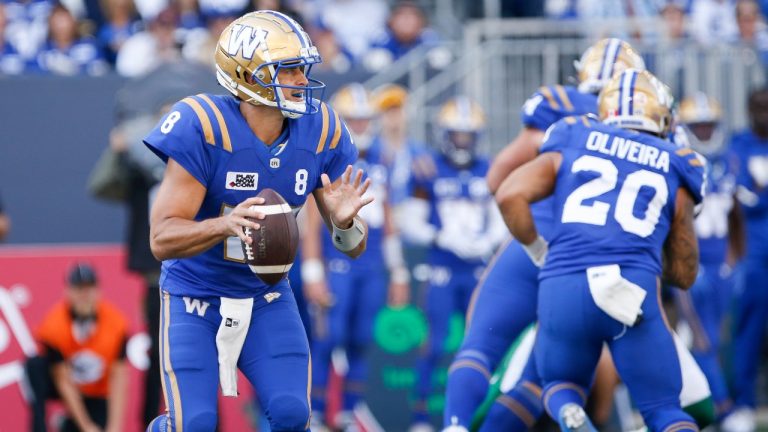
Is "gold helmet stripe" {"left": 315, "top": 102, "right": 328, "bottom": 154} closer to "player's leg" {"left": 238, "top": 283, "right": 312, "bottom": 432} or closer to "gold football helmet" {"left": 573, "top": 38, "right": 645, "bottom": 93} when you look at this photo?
"player's leg" {"left": 238, "top": 283, "right": 312, "bottom": 432}

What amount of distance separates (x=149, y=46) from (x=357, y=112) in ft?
7.58

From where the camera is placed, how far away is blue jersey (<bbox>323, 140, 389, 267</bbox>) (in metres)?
9.78

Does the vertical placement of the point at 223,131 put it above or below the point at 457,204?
above

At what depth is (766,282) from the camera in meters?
10.4

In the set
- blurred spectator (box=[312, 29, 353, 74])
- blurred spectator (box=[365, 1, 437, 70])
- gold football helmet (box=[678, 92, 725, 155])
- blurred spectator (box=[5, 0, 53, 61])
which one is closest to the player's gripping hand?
gold football helmet (box=[678, 92, 725, 155])

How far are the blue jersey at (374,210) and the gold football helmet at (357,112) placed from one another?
11 cm

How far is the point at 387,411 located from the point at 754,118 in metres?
3.53

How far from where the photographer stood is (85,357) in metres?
8.66

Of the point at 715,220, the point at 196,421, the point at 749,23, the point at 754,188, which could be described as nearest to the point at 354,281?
the point at 715,220

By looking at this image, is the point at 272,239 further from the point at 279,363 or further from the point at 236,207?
the point at 279,363

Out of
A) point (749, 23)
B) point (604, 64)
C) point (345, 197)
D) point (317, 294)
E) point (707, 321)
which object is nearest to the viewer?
point (345, 197)

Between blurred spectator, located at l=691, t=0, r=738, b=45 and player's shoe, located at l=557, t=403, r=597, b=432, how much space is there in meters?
7.81

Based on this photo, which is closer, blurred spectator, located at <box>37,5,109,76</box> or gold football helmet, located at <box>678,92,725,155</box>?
gold football helmet, located at <box>678,92,725,155</box>

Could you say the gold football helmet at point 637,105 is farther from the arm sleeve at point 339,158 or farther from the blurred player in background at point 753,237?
the blurred player in background at point 753,237
